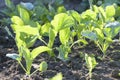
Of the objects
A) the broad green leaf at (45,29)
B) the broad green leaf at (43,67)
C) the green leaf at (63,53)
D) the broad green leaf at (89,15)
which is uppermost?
the broad green leaf at (89,15)

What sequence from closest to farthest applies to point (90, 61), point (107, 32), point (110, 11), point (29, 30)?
point (90, 61) → point (29, 30) → point (107, 32) → point (110, 11)

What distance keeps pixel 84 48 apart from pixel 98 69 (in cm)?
30

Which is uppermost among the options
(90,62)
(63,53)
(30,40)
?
(30,40)

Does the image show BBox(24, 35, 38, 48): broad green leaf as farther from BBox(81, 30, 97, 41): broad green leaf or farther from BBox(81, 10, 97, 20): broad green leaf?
BBox(81, 10, 97, 20): broad green leaf

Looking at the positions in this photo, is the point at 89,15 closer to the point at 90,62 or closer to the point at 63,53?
the point at 63,53

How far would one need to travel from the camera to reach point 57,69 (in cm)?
179

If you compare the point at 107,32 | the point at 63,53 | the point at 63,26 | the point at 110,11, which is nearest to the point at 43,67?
the point at 63,53

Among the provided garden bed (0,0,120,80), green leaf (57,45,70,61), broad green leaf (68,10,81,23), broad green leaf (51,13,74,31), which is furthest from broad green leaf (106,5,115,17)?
green leaf (57,45,70,61)

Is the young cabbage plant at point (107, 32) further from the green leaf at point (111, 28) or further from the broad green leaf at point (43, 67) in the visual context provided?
the broad green leaf at point (43, 67)

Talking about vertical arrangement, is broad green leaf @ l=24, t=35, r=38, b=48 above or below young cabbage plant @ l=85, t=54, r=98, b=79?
above

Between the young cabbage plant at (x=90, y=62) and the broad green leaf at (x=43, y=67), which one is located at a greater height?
the broad green leaf at (x=43, y=67)

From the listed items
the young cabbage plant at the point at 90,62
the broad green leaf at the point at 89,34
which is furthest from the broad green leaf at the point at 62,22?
the young cabbage plant at the point at 90,62

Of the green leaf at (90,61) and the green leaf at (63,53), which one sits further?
the green leaf at (63,53)

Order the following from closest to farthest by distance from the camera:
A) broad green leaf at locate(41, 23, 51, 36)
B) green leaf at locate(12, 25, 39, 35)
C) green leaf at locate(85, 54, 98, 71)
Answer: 1. green leaf at locate(85, 54, 98, 71)
2. green leaf at locate(12, 25, 39, 35)
3. broad green leaf at locate(41, 23, 51, 36)
